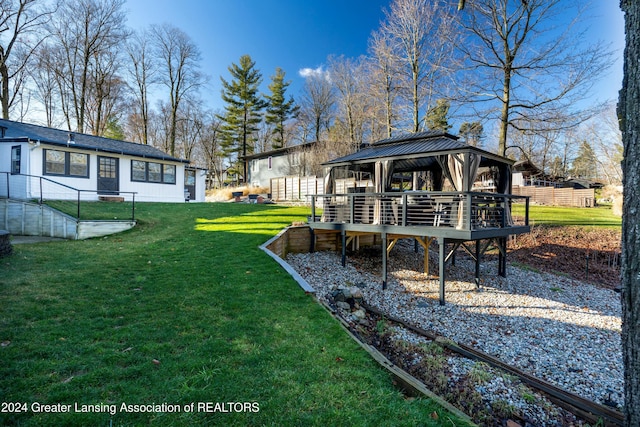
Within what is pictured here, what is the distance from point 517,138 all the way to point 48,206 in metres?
→ 39.3

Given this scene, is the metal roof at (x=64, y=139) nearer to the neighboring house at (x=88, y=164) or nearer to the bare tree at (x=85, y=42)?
the neighboring house at (x=88, y=164)

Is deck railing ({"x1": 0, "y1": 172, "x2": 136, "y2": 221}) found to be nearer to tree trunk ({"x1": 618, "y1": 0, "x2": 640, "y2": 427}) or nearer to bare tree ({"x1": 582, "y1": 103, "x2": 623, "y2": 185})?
tree trunk ({"x1": 618, "y1": 0, "x2": 640, "y2": 427})

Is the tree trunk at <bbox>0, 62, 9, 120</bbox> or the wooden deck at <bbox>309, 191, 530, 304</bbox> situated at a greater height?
the tree trunk at <bbox>0, 62, 9, 120</bbox>

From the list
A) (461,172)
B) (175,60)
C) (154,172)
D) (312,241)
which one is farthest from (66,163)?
(175,60)

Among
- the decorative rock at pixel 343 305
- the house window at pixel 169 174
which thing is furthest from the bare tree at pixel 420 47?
the house window at pixel 169 174

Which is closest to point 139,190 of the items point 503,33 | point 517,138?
point 503,33

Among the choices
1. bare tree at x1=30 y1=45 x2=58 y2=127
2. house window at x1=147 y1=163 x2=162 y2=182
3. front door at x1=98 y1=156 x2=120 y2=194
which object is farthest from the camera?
bare tree at x1=30 y1=45 x2=58 y2=127

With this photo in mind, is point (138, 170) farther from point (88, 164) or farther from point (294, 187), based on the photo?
point (294, 187)

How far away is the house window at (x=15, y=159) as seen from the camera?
13.3 meters

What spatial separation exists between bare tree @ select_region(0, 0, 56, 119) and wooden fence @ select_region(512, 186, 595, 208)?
1424 inches

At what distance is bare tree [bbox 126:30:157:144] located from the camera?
26453 mm

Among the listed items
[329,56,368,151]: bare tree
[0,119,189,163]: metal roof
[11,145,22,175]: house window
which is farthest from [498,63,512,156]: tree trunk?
[11,145,22,175]: house window

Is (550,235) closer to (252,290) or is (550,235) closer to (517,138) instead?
(252,290)

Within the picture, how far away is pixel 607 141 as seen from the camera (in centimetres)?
2770
